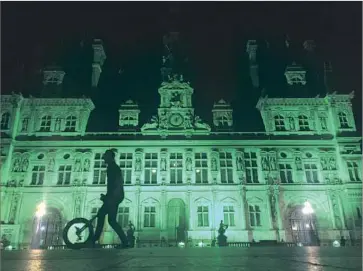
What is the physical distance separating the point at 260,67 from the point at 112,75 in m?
16.5

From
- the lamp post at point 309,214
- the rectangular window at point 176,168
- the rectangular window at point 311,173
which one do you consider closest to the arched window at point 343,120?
the rectangular window at point 311,173

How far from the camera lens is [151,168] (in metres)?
26.7

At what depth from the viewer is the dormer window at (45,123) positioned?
28.1m

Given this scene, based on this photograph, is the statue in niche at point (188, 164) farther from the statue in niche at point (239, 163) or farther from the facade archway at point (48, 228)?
the facade archway at point (48, 228)

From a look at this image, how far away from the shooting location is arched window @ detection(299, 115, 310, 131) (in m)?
28.8

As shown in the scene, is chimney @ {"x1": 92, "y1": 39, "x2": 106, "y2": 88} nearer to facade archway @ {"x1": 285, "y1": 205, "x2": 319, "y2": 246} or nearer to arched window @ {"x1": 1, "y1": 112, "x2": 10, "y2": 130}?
arched window @ {"x1": 1, "y1": 112, "x2": 10, "y2": 130}

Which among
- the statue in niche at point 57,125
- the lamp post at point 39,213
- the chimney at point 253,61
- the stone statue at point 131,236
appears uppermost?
the chimney at point 253,61

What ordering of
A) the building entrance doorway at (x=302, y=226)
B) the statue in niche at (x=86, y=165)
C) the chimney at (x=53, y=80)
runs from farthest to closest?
1. the chimney at (x=53, y=80)
2. the statue in niche at (x=86, y=165)
3. the building entrance doorway at (x=302, y=226)

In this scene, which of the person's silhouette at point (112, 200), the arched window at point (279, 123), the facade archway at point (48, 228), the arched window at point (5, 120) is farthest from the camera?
the arched window at point (279, 123)

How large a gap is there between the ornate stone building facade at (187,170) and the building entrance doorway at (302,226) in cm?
8

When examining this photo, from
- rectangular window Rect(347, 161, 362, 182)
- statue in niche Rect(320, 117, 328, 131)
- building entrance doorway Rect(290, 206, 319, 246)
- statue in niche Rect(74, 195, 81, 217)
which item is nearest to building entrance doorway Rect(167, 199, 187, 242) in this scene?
statue in niche Rect(74, 195, 81, 217)

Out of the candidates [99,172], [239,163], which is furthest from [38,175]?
[239,163]

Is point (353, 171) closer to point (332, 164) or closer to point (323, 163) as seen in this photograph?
point (332, 164)

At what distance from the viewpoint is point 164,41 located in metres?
36.9
